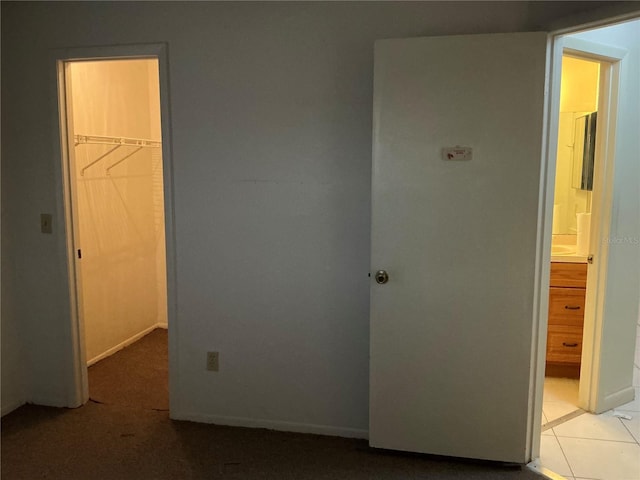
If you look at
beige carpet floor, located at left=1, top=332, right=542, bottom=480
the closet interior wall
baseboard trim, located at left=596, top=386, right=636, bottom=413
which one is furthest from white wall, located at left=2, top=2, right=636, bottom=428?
baseboard trim, located at left=596, top=386, right=636, bottom=413

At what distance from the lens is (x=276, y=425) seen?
2.78 metres

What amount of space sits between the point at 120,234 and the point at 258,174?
180cm

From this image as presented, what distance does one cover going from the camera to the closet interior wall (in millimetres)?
3598

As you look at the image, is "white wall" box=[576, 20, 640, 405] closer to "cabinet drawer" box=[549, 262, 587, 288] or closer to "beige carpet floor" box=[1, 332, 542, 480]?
"cabinet drawer" box=[549, 262, 587, 288]

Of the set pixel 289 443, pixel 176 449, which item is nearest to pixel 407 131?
pixel 289 443

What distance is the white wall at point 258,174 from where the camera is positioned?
8.22 ft

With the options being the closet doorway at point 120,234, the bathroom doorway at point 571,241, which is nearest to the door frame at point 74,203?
the closet doorway at point 120,234

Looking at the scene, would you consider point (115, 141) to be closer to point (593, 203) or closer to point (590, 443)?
point (593, 203)

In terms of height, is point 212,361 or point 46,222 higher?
point 46,222

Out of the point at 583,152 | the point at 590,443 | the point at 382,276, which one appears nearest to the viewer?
the point at 382,276

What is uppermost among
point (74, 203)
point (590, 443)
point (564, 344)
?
point (74, 203)

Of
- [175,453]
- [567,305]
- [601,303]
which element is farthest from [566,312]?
[175,453]

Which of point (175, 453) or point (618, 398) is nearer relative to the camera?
point (175, 453)

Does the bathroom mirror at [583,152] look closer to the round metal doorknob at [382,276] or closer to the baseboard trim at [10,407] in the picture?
the round metal doorknob at [382,276]
